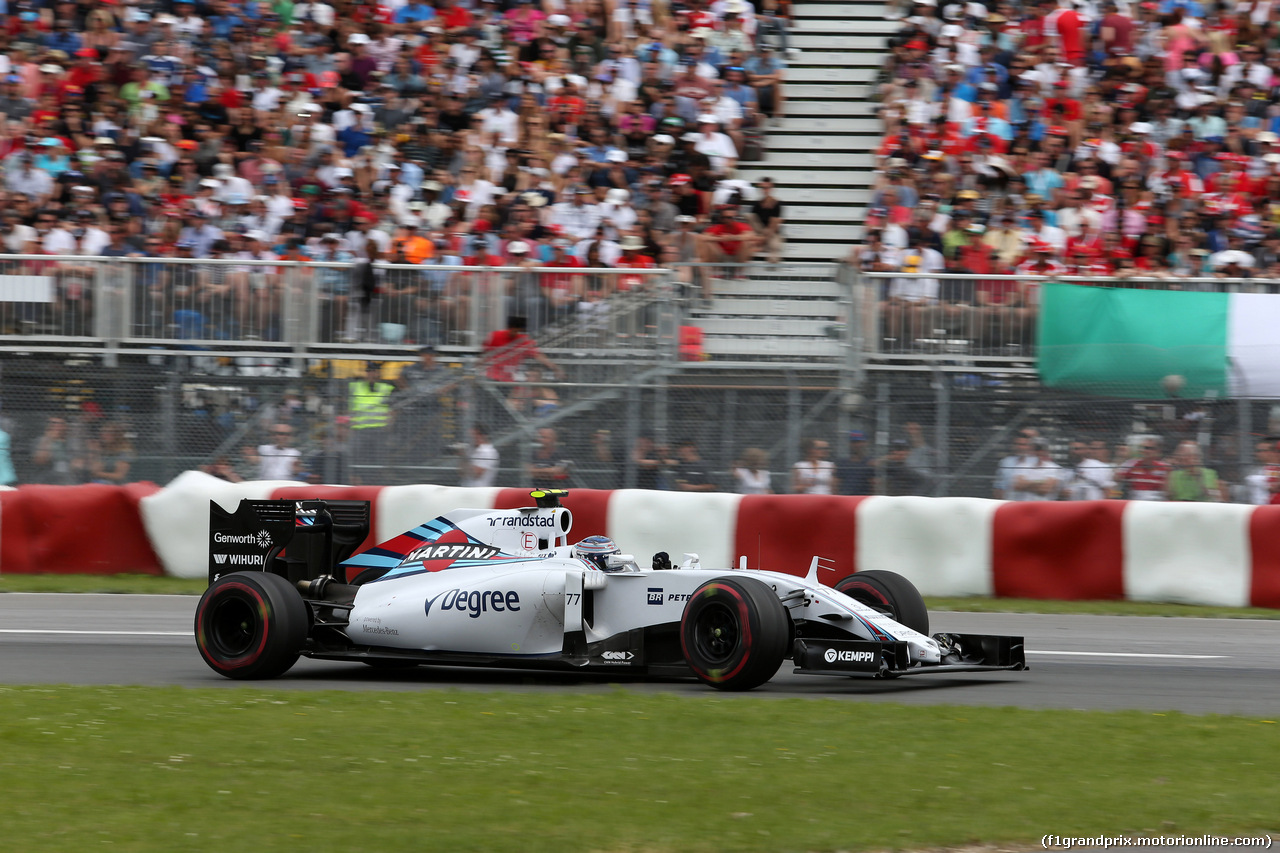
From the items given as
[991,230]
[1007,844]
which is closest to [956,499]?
[991,230]

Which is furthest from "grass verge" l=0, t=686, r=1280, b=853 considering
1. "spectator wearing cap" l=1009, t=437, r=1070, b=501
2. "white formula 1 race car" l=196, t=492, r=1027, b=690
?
"spectator wearing cap" l=1009, t=437, r=1070, b=501

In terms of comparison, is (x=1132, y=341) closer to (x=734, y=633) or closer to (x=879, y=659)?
(x=879, y=659)

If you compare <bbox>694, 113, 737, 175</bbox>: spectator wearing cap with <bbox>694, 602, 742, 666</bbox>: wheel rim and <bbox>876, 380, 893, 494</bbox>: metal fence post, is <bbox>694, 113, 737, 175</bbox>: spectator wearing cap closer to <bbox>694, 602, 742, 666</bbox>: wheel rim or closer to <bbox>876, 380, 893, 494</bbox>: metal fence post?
<bbox>876, 380, 893, 494</bbox>: metal fence post

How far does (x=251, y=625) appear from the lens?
8.84 m

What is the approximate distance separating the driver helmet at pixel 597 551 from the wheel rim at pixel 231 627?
6.19 feet

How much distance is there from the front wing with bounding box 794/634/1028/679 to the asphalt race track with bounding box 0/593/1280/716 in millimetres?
136

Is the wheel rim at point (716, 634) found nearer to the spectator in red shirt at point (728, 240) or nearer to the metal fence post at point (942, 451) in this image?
the metal fence post at point (942, 451)

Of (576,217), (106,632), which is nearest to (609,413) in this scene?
(576,217)

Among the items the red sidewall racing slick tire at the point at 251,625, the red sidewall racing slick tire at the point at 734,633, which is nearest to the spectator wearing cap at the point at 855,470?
the red sidewall racing slick tire at the point at 734,633

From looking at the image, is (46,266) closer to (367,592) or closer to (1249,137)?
(367,592)

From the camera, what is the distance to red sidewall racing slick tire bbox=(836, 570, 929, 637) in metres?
8.59

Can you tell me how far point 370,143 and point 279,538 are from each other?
9432 mm

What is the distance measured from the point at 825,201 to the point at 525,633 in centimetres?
1035

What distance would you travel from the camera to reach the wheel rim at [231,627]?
888cm
